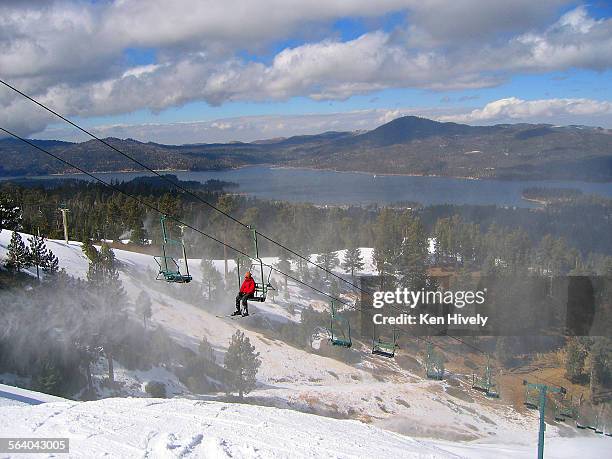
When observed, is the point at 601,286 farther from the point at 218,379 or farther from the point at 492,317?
the point at 218,379

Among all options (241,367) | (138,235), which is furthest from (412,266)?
(138,235)

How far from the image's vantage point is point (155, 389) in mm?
26562

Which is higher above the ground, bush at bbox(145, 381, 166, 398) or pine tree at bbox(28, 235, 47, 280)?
pine tree at bbox(28, 235, 47, 280)

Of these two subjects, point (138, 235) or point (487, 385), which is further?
point (138, 235)

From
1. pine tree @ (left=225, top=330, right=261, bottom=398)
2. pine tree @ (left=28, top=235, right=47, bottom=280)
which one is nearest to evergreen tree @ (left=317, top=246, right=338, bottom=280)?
pine tree @ (left=225, top=330, right=261, bottom=398)

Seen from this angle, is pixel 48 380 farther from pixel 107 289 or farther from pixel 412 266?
pixel 412 266

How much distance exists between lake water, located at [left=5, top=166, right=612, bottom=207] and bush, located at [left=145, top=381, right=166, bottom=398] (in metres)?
88.4

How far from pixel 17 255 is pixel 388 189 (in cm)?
14658

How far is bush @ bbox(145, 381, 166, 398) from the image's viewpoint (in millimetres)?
26234

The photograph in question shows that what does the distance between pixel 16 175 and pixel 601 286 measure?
13194cm

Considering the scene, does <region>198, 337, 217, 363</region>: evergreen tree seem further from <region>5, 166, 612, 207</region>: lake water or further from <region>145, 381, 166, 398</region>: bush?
<region>5, 166, 612, 207</region>: lake water

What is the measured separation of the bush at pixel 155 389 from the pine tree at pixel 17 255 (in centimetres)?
1072

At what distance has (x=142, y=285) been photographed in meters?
39.4

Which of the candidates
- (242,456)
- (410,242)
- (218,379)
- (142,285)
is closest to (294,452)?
(242,456)
